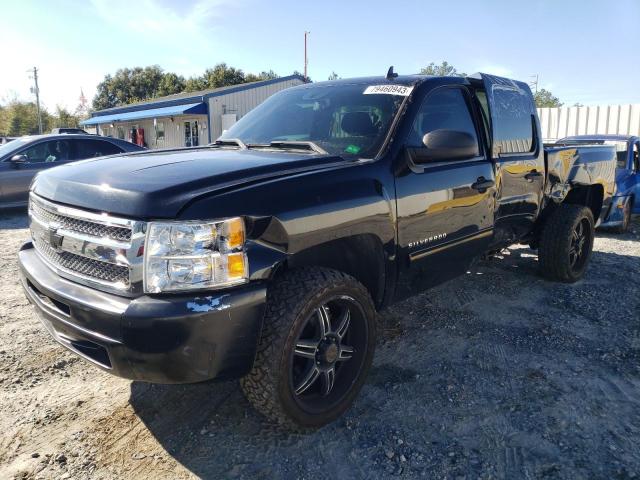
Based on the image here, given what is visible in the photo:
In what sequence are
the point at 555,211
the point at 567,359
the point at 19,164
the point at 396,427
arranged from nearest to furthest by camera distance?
the point at 396,427 → the point at 567,359 → the point at 555,211 → the point at 19,164

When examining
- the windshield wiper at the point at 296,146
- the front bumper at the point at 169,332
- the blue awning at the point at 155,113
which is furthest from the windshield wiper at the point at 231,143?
the blue awning at the point at 155,113

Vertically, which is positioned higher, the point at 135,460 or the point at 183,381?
the point at 183,381

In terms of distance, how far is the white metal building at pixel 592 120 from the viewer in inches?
487

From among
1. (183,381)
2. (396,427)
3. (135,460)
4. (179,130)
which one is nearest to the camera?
(183,381)

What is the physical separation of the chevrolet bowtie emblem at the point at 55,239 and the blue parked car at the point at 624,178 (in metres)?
7.37

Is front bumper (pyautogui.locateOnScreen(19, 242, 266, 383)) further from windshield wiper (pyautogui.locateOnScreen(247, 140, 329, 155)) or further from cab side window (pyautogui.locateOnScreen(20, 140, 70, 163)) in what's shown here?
cab side window (pyautogui.locateOnScreen(20, 140, 70, 163))

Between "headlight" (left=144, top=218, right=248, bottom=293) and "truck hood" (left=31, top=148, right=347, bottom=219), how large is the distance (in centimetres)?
9

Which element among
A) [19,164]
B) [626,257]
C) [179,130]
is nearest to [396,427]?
[626,257]

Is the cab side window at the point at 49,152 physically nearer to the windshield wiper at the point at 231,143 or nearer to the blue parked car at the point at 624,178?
the windshield wiper at the point at 231,143

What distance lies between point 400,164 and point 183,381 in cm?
175

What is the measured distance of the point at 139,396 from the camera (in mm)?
3027

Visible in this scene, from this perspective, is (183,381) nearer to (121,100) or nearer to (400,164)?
(400,164)

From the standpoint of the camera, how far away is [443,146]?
3070 millimetres

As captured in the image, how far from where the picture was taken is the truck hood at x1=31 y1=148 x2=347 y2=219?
2180 millimetres
